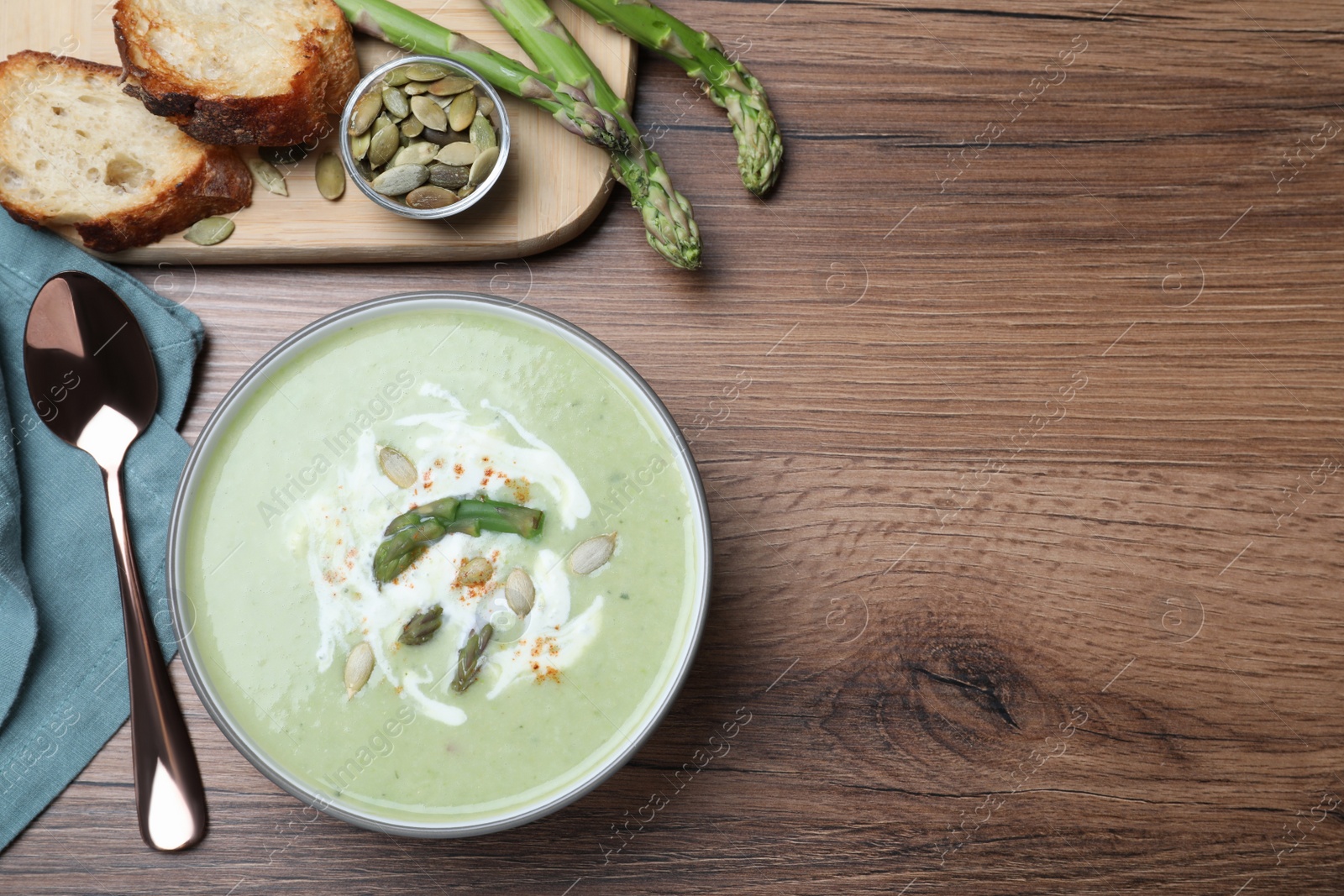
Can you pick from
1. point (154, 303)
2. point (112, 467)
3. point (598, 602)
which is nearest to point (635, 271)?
point (598, 602)

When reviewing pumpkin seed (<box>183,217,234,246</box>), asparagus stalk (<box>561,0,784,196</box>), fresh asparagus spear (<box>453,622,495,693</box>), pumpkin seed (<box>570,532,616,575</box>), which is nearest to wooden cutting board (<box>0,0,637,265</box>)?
pumpkin seed (<box>183,217,234,246</box>)

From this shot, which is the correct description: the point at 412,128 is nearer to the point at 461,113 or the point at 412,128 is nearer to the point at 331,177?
the point at 461,113

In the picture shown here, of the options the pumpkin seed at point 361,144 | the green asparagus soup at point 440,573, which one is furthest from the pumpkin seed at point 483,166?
the green asparagus soup at point 440,573

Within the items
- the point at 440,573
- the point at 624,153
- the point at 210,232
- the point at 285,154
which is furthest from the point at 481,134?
the point at 440,573

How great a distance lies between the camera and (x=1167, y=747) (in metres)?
1.90

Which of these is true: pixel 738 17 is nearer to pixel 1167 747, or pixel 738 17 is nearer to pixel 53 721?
pixel 1167 747

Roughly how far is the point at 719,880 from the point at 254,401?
1345mm

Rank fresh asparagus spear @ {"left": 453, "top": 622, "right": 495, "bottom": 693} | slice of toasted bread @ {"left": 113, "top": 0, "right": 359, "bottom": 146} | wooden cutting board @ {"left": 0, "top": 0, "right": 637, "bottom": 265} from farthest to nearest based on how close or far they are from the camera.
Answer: wooden cutting board @ {"left": 0, "top": 0, "right": 637, "bottom": 265}, slice of toasted bread @ {"left": 113, "top": 0, "right": 359, "bottom": 146}, fresh asparagus spear @ {"left": 453, "top": 622, "right": 495, "bottom": 693}

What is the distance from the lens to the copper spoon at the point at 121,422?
68.1 inches

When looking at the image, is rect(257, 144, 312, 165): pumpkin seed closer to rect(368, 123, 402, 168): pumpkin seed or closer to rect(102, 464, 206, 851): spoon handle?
rect(368, 123, 402, 168): pumpkin seed

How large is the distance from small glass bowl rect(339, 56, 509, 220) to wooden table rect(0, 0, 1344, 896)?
0.57 feet

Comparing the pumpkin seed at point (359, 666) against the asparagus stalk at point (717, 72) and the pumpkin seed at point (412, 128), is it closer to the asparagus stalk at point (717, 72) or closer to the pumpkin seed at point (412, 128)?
the pumpkin seed at point (412, 128)

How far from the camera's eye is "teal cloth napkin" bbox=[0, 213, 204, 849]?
1.74 meters

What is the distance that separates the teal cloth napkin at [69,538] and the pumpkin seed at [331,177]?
400 millimetres
